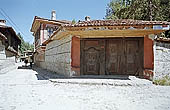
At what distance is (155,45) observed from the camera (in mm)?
8117

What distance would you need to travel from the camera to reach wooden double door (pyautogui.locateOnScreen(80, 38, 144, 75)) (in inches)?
357

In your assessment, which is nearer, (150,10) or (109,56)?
(109,56)

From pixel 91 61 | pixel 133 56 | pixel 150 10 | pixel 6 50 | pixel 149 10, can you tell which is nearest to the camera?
pixel 133 56

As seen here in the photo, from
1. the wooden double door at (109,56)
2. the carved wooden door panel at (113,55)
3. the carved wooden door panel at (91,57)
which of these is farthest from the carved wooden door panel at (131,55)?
the carved wooden door panel at (91,57)

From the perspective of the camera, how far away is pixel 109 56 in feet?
30.1

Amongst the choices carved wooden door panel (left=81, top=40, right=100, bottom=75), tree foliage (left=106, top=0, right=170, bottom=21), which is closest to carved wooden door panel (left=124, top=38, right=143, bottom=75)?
carved wooden door panel (left=81, top=40, right=100, bottom=75)

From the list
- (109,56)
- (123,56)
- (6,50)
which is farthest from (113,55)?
(6,50)

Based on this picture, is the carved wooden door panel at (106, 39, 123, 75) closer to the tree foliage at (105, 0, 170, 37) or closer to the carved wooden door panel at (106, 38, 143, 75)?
the carved wooden door panel at (106, 38, 143, 75)

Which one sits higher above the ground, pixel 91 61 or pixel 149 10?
pixel 149 10

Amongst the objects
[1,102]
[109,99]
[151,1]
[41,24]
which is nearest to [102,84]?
[109,99]

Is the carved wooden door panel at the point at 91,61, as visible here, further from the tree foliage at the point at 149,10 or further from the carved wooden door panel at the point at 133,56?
the tree foliage at the point at 149,10

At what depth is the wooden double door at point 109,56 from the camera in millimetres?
A: 9070

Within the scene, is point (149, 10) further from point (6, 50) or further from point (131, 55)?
point (6, 50)

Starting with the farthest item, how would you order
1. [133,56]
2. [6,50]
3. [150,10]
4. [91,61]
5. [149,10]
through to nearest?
[149,10] → [150,10] → [6,50] → [91,61] → [133,56]
